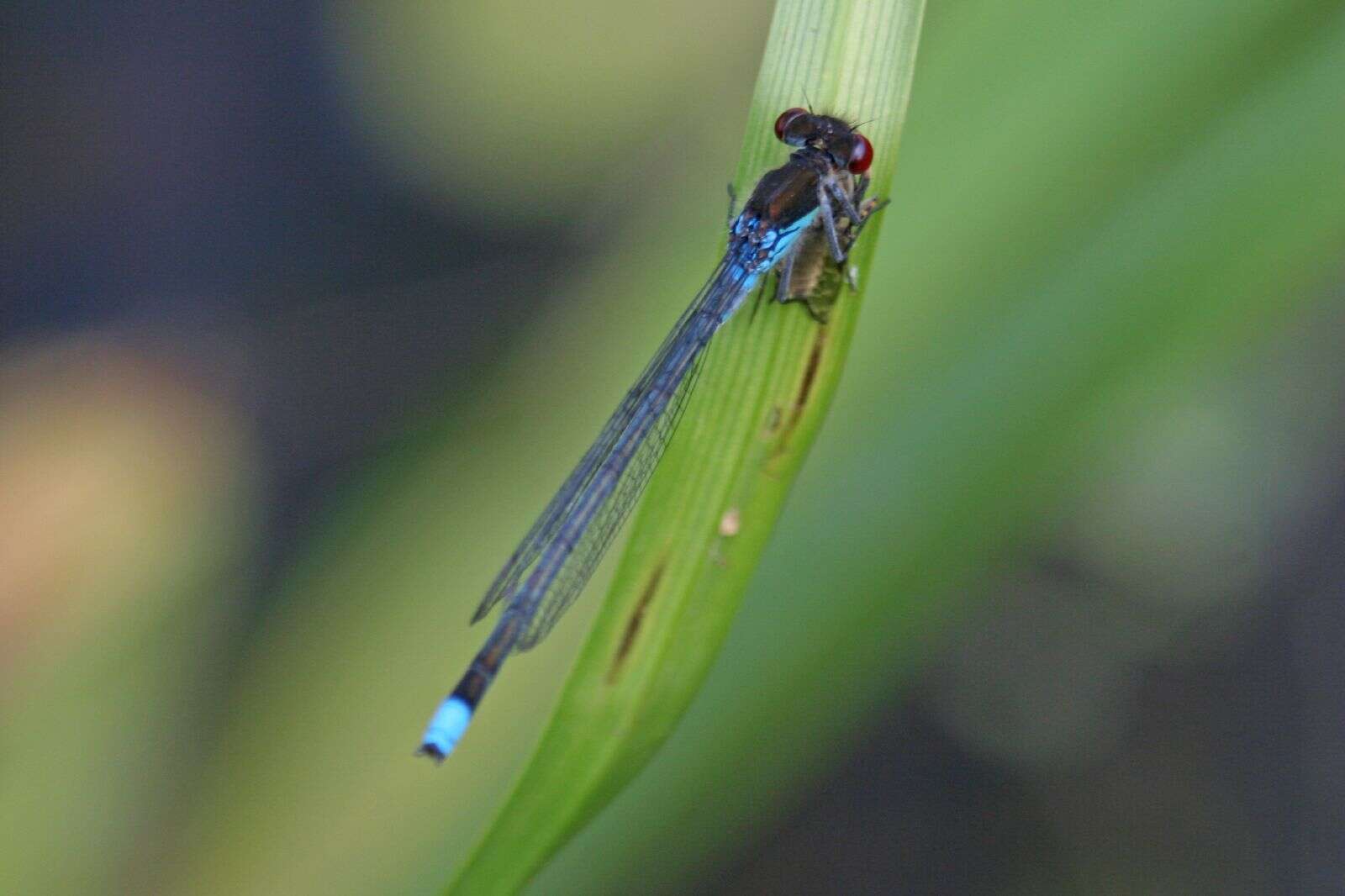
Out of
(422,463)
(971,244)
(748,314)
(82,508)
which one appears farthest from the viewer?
(82,508)

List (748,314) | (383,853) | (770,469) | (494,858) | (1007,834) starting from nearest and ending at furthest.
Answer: (494,858)
(770,469)
(748,314)
(383,853)
(1007,834)

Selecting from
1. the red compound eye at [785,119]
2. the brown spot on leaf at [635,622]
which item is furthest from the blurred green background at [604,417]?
the brown spot on leaf at [635,622]

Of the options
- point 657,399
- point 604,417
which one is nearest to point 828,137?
point 657,399

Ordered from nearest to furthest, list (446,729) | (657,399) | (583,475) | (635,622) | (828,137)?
(635,622)
(446,729)
(828,137)
(657,399)
(583,475)

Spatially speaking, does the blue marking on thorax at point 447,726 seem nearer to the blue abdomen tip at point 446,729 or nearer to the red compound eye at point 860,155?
the blue abdomen tip at point 446,729

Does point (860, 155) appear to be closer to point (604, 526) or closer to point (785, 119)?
point (785, 119)

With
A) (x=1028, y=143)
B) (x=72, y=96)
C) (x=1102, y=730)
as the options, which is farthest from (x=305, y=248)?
(x=1102, y=730)

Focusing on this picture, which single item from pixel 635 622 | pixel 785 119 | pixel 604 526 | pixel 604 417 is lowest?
pixel 635 622

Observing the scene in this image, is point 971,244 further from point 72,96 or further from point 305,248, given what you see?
point 72,96
